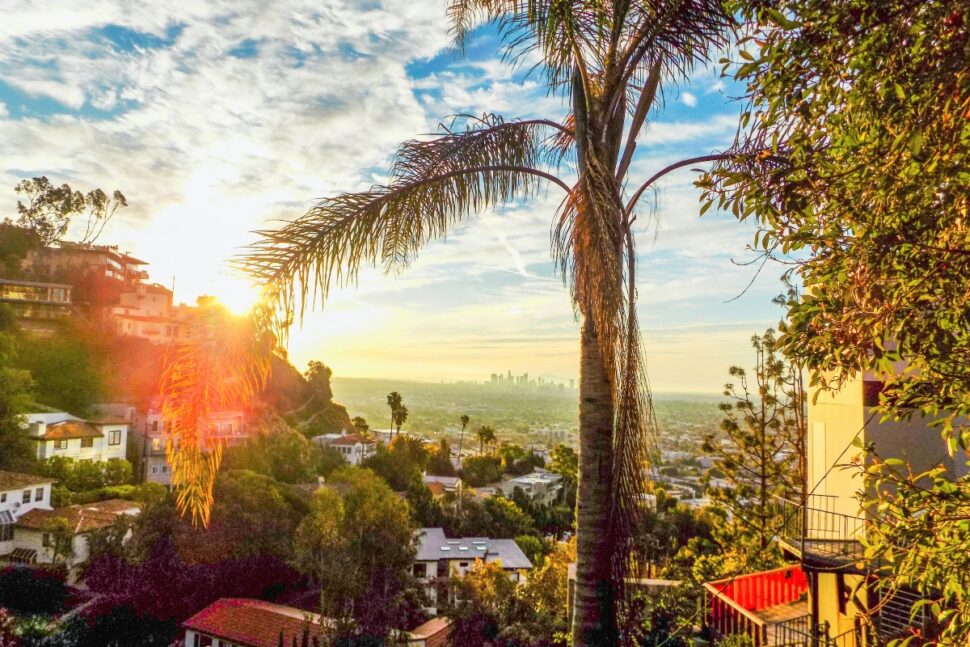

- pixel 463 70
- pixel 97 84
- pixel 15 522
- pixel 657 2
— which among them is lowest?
pixel 15 522

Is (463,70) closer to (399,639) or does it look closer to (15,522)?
(399,639)

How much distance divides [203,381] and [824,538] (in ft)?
21.0

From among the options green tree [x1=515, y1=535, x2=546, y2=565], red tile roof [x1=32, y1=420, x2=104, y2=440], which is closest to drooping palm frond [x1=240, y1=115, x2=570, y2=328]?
green tree [x1=515, y1=535, x2=546, y2=565]

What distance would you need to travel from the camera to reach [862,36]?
194cm

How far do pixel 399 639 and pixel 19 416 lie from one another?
3093cm

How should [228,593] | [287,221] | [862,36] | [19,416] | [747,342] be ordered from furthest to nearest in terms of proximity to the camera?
[19,416] < [228,593] < [747,342] < [287,221] < [862,36]

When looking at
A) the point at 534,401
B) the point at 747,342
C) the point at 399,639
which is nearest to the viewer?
the point at 747,342

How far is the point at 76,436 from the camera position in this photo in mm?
35344

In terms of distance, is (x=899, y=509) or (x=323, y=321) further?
(x=323, y=321)

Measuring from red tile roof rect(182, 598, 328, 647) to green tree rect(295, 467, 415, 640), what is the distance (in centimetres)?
132

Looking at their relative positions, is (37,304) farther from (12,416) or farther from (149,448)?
(149,448)

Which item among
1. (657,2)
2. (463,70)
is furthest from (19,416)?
(657,2)

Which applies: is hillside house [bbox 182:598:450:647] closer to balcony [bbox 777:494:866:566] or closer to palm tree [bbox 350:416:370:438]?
balcony [bbox 777:494:866:566]

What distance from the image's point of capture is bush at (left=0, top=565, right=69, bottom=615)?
71.1 feet
